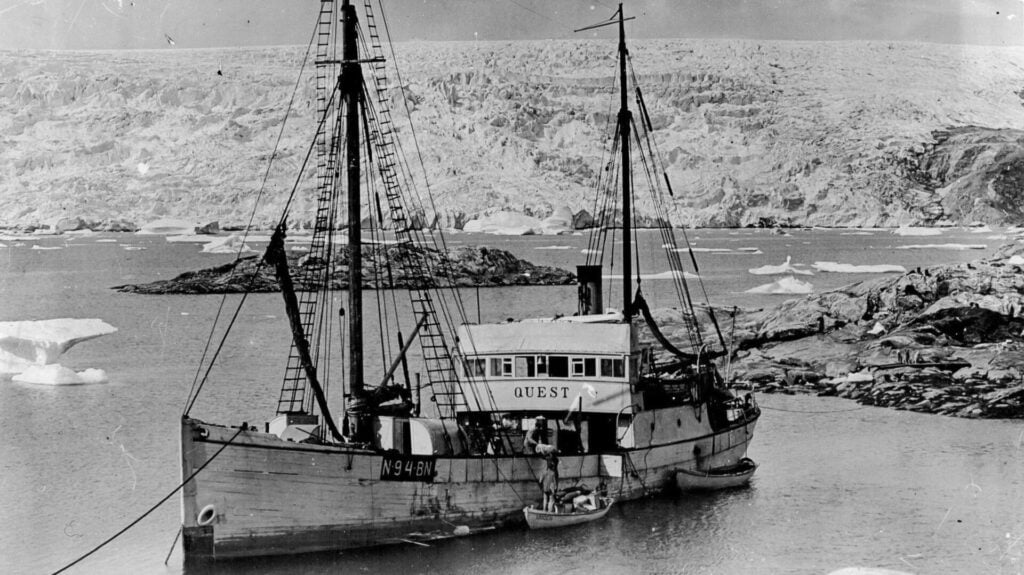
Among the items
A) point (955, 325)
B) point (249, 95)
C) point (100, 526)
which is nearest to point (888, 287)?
point (955, 325)

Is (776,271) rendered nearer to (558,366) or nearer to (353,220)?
(558,366)

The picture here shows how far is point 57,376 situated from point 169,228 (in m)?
43.2

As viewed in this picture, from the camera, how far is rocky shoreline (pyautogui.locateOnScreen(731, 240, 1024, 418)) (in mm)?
26984

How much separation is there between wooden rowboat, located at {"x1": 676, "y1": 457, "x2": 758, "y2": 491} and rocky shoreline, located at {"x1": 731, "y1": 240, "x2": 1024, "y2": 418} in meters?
8.17

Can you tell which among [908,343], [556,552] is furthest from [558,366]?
[908,343]

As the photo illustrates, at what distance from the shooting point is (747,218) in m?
80.1

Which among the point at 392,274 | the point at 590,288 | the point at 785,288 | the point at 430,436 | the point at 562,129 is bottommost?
the point at 785,288

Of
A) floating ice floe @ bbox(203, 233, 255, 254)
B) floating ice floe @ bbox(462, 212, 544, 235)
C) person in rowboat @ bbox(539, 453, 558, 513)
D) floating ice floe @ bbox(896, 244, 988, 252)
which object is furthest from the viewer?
floating ice floe @ bbox(462, 212, 544, 235)

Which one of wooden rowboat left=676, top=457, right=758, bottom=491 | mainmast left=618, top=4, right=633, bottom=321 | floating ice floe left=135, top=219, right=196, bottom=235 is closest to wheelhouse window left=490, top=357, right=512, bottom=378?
mainmast left=618, top=4, right=633, bottom=321

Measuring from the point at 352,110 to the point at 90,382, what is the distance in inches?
635

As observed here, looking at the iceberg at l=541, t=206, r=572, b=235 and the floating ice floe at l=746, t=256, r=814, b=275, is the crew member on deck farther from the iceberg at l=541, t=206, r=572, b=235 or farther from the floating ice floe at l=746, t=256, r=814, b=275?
the iceberg at l=541, t=206, r=572, b=235

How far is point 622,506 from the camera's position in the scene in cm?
1800

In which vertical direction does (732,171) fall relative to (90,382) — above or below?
above

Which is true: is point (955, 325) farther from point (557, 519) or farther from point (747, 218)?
point (747, 218)
